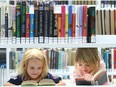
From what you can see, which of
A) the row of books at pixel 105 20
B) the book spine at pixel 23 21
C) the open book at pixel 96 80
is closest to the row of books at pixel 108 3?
the row of books at pixel 105 20

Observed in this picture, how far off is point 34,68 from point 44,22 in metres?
0.38

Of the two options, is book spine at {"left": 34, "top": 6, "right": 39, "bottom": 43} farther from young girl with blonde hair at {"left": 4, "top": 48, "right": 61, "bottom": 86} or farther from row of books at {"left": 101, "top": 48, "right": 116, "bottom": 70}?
row of books at {"left": 101, "top": 48, "right": 116, "bottom": 70}

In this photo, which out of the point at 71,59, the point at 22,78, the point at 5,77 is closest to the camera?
the point at 22,78

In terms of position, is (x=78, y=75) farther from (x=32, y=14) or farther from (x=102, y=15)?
(x=102, y=15)

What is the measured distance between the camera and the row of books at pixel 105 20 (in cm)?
385

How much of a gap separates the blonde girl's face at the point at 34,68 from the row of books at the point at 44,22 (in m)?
0.25

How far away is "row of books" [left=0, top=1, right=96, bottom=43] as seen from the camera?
2.00 meters

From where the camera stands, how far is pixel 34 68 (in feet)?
7.29

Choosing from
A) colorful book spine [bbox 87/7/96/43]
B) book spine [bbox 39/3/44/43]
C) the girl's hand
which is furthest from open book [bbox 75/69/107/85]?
book spine [bbox 39/3/44/43]

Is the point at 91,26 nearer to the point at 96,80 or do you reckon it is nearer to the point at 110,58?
the point at 96,80

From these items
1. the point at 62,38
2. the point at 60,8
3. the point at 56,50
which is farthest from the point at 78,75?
the point at 56,50

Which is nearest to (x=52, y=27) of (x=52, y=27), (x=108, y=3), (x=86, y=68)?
(x=52, y=27)

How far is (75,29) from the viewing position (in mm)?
2051

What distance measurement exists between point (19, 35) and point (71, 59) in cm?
204
